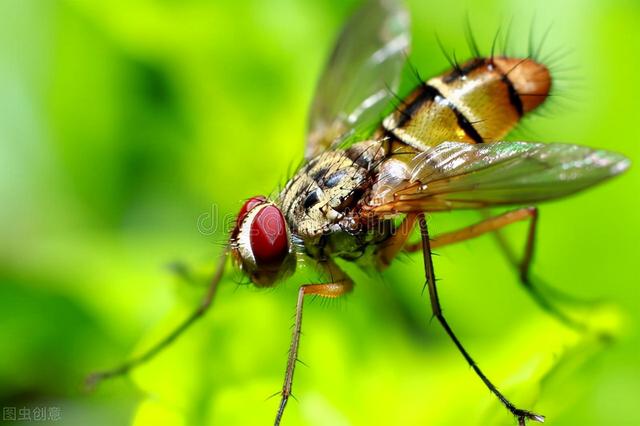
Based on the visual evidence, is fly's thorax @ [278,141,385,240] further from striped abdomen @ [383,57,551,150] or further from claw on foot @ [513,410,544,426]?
claw on foot @ [513,410,544,426]

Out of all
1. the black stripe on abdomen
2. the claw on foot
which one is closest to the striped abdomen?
the black stripe on abdomen

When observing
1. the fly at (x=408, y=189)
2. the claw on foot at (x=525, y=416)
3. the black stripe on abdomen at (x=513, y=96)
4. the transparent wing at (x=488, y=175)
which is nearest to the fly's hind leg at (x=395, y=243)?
the fly at (x=408, y=189)

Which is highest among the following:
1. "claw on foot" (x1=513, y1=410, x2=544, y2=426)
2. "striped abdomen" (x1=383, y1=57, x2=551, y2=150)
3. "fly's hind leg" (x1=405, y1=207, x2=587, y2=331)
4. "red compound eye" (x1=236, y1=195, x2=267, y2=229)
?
"striped abdomen" (x1=383, y1=57, x2=551, y2=150)

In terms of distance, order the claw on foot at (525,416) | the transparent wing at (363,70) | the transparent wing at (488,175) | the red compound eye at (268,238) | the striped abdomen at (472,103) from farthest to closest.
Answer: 1. the transparent wing at (363,70)
2. the striped abdomen at (472,103)
3. the red compound eye at (268,238)
4. the claw on foot at (525,416)
5. the transparent wing at (488,175)

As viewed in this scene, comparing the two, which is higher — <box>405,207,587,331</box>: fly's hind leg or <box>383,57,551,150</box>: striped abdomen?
<box>383,57,551,150</box>: striped abdomen

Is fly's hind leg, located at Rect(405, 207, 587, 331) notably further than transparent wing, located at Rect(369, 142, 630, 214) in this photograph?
Yes

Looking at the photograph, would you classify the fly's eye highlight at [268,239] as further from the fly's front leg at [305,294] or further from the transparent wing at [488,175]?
the transparent wing at [488,175]

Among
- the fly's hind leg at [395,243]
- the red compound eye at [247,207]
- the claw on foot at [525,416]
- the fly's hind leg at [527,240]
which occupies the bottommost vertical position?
the claw on foot at [525,416]

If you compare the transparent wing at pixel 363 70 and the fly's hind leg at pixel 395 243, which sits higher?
the transparent wing at pixel 363 70
